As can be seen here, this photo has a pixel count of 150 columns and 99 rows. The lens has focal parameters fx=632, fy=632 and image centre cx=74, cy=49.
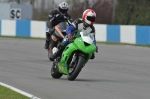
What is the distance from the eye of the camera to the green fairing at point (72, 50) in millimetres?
11781

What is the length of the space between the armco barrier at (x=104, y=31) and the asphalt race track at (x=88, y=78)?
22.7 ft

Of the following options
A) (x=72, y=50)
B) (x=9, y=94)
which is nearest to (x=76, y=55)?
(x=72, y=50)

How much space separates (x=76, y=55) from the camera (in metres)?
12.0

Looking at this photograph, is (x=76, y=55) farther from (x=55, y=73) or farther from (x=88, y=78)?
(x=88, y=78)

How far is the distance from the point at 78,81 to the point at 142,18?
28981 millimetres

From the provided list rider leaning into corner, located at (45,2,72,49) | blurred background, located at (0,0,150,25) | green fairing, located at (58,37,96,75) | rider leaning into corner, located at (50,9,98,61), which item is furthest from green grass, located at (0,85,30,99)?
blurred background, located at (0,0,150,25)

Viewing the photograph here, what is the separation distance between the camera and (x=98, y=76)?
13.5 m

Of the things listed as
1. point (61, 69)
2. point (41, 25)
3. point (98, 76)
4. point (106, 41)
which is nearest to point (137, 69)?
point (98, 76)

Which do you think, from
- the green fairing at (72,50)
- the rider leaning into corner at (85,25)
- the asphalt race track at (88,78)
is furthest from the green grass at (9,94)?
the rider leaning into corner at (85,25)

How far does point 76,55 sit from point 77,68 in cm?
32

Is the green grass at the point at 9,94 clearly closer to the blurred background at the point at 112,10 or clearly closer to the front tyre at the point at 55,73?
the front tyre at the point at 55,73

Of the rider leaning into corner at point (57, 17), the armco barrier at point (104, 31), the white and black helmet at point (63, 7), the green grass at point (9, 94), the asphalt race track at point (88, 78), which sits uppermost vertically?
the white and black helmet at point (63, 7)

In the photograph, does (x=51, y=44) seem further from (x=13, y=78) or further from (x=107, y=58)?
(x=13, y=78)

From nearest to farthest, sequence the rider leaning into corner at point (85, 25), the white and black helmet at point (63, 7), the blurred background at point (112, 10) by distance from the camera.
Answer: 1. the rider leaning into corner at point (85, 25)
2. the white and black helmet at point (63, 7)
3. the blurred background at point (112, 10)
